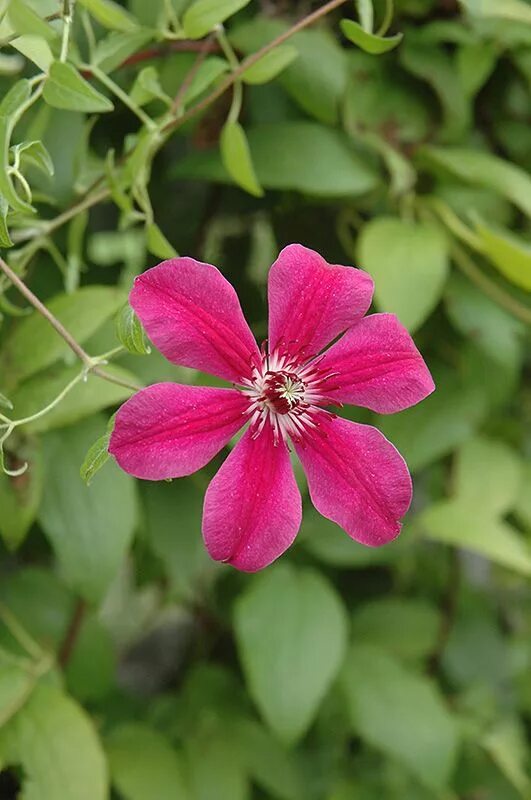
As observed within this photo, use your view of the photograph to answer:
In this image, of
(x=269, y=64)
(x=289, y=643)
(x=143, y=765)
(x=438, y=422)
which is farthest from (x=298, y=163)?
(x=143, y=765)

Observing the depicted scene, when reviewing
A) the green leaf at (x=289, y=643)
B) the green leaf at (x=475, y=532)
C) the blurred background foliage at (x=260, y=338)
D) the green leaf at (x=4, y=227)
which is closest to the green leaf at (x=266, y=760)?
the blurred background foliage at (x=260, y=338)

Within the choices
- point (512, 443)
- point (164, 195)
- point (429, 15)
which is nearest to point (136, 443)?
point (164, 195)

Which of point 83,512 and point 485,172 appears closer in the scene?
point 83,512

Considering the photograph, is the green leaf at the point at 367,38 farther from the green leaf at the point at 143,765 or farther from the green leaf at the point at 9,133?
the green leaf at the point at 143,765

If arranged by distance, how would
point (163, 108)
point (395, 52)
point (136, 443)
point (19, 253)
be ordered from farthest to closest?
point (395, 52) < point (163, 108) < point (19, 253) < point (136, 443)

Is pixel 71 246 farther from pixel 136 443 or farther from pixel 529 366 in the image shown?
pixel 529 366

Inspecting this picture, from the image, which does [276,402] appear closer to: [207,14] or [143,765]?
[207,14]

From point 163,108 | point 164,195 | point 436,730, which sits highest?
point 163,108
